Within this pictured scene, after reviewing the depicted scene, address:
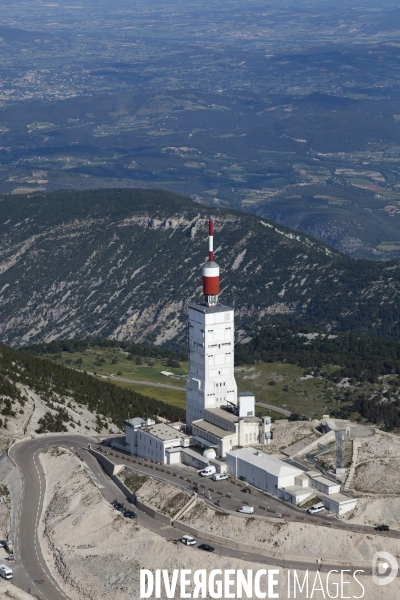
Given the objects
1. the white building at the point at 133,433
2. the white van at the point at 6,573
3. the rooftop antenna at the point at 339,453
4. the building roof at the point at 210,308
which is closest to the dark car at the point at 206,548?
the white van at the point at 6,573

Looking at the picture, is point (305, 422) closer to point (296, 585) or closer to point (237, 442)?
point (237, 442)

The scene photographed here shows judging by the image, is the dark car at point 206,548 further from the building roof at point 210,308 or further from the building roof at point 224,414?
the building roof at point 210,308

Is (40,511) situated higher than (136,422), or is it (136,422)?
(136,422)

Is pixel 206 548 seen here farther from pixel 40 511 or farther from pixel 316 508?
pixel 40 511

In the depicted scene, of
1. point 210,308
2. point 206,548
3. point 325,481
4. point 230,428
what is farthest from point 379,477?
point 210,308

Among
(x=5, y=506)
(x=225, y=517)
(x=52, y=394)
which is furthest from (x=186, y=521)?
(x=52, y=394)

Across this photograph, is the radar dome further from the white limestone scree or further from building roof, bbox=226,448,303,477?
the white limestone scree
